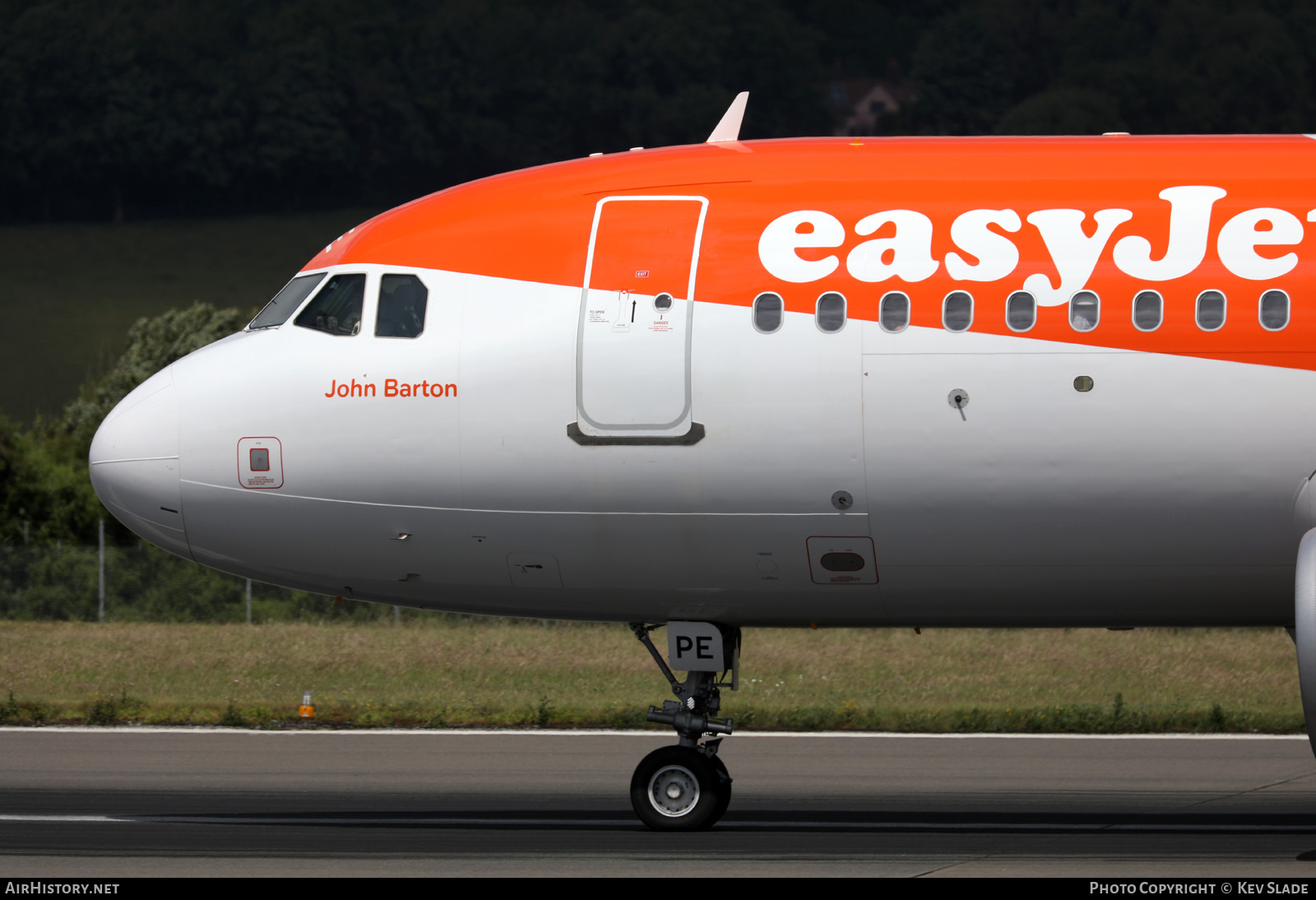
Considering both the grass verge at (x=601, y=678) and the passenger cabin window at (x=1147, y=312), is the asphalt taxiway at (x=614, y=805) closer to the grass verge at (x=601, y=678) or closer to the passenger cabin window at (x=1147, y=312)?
the grass verge at (x=601, y=678)

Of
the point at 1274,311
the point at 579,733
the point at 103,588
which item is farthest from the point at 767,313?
the point at 103,588

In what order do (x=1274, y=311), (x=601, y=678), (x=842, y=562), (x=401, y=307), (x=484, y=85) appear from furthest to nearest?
(x=484, y=85), (x=601, y=678), (x=401, y=307), (x=842, y=562), (x=1274, y=311)

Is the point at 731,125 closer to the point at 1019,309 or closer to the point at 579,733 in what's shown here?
the point at 1019,309

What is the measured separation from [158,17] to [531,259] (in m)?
162

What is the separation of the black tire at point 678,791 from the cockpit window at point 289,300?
4.80 m

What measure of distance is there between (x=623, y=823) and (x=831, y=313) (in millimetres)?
5015

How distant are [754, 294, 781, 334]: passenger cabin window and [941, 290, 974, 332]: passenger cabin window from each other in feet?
4.11

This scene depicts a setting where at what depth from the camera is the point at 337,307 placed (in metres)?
13.5

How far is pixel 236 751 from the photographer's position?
18.9 meters

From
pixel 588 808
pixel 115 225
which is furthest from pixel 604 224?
pixel 115 225

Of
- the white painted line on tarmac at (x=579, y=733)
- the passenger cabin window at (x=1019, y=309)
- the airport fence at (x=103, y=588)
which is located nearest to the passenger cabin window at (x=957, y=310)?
the passenger cabin window at (x=1019, y=309)

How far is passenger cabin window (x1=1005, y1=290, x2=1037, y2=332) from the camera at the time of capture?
12344mm

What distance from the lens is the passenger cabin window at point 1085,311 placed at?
40.3ft

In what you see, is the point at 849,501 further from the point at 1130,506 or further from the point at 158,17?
the point at 158,17
